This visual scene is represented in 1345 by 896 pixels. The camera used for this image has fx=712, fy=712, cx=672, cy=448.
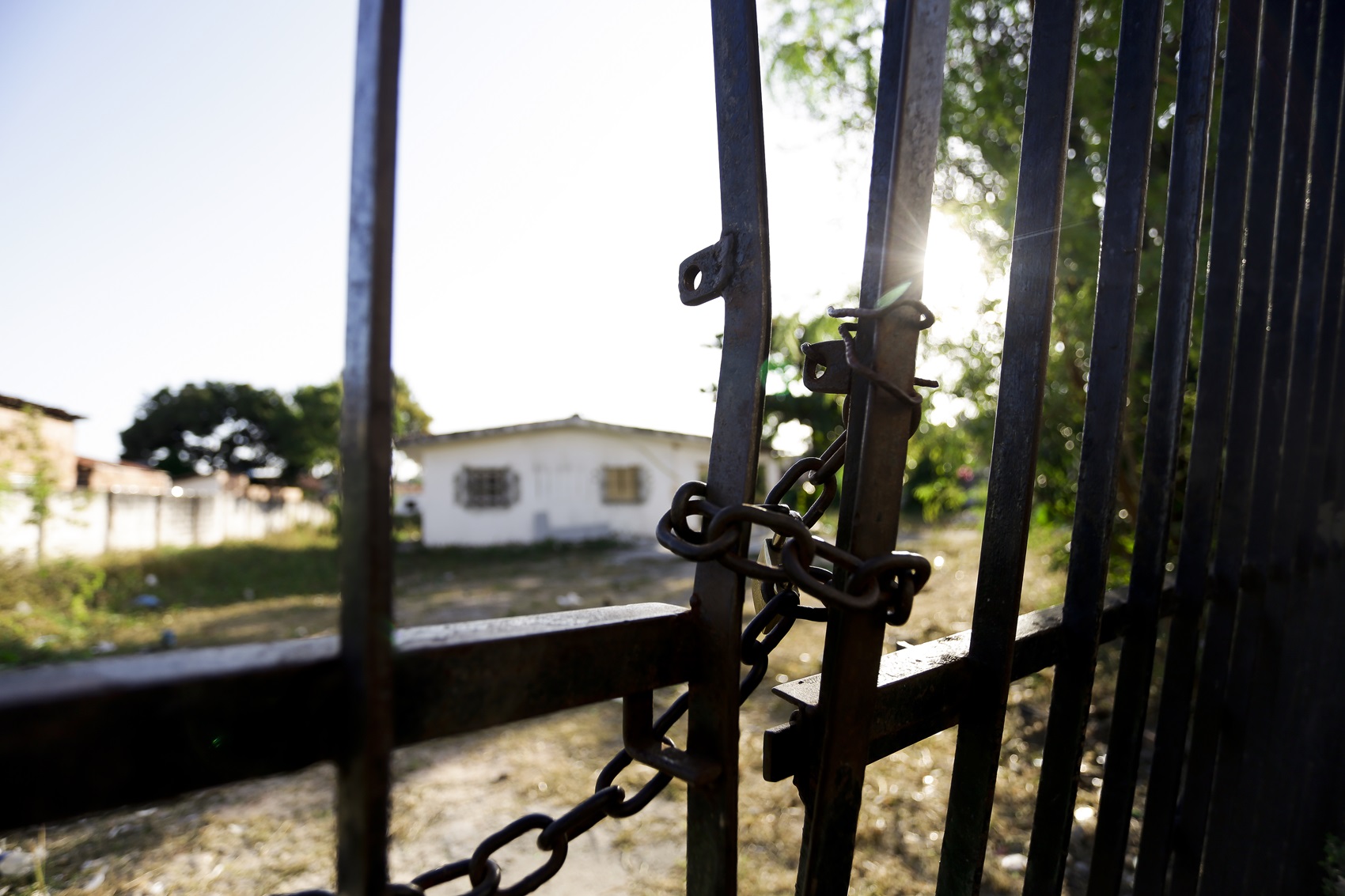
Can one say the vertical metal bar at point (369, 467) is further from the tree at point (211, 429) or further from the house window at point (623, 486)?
the tree at point (211, 429)

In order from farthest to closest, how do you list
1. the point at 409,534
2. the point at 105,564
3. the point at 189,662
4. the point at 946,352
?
the point at 409,534
the point at 105,564
the point at 946,352
the point at 189,662

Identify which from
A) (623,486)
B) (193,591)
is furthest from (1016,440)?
(623,486)

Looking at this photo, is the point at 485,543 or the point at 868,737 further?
the point at 485,543

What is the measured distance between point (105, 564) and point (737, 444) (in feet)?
48.3

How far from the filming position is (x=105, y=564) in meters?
11.8

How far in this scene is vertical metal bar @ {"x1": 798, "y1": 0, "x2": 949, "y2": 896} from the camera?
0.74 metres

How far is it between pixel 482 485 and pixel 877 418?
17513 mm

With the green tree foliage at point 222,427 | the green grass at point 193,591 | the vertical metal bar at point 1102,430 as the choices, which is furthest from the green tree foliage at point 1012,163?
the green tree foliage at point 222,427

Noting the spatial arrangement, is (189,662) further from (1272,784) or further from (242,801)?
(242,801)

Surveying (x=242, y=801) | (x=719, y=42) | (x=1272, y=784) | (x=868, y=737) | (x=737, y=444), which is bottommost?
(x=242, y=801)

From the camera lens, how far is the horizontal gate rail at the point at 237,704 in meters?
0.40

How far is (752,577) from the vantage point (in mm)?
593

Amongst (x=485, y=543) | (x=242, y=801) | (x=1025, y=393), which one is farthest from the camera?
(x=485, y=543)

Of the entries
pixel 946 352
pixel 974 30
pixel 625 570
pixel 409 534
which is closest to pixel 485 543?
pixel 409 534
